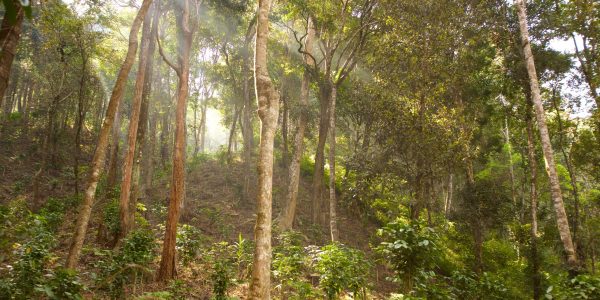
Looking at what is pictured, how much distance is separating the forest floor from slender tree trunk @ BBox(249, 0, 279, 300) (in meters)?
4.85

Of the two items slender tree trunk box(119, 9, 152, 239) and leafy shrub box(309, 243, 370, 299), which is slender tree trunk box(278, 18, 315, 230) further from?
leafy shrub box(309, 243, 370, 299)

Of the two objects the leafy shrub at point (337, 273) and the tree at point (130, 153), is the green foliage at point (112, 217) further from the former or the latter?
the leafy shrub at point (337, 273)

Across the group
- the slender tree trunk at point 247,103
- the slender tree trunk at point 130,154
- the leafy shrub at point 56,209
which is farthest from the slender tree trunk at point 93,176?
the slender tree trunk at point 247,103

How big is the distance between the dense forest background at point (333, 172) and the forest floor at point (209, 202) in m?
0.13

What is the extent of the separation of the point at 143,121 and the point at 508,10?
14.5 m

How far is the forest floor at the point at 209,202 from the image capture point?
1379 cm

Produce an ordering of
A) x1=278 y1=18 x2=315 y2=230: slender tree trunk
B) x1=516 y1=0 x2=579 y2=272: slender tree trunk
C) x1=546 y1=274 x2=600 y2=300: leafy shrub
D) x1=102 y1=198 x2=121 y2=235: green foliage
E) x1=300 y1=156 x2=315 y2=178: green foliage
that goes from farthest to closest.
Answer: x1=300 y1=156 x2=315 y2=178: green foliage, x1=278 y1=18 x2=315 y2=230: slender tree trunk, x1=102 y1=198 x2=121 y2=235: green foliage, x1=516 y1=0 x2=579 y2=272: slender tree trunk, x1=546 y1=274 x2=600 y2=300: leafy shrub

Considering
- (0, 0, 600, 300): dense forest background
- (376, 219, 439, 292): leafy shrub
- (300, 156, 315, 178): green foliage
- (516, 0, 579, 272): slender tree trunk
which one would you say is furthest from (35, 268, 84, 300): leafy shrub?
(300, 156, 315, 178): green foliage

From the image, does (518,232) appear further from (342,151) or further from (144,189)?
(144,189)

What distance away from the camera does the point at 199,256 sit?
10.7 metres

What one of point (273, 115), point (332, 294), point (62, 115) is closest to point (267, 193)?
point (273, 115)

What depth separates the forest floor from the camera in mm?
13788

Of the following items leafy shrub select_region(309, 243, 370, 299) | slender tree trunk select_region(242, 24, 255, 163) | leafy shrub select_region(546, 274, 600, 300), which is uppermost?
slender tree trunk select_region(242, 24, 255, 163)

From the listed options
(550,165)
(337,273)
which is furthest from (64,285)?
(550,165)
